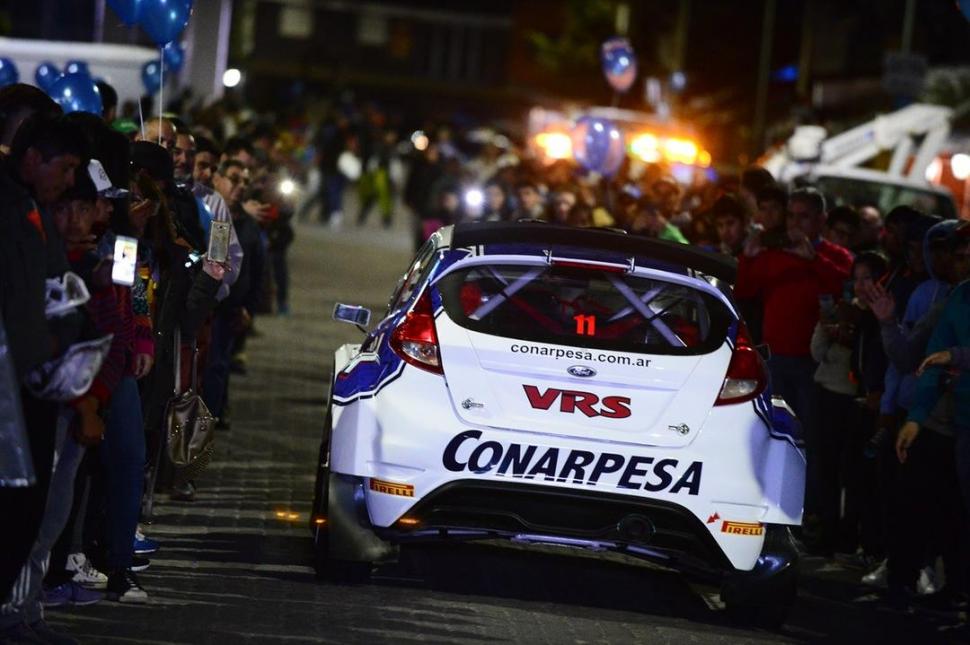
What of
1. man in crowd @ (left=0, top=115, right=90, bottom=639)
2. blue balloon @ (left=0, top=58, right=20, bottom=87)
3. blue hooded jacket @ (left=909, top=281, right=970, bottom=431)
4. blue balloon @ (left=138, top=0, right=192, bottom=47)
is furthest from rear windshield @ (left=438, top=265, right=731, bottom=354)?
blue balloon @ (left=0, top=58, right=20, bottom=87)

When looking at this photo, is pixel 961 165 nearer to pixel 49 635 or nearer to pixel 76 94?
pixel 76 94

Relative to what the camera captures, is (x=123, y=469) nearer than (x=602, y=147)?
Yes

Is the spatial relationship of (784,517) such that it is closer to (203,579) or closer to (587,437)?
(587,437)

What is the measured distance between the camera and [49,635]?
7309 millimetres

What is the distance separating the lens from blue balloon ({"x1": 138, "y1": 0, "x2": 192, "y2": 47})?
12203 mm

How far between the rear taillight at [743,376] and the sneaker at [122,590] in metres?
2.47

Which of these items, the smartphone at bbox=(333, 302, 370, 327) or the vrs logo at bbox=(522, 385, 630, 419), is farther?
the smartphone at bbox=(333, 302, 370, 327)

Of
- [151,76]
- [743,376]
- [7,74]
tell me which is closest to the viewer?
[743,376]

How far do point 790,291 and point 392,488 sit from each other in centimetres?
426

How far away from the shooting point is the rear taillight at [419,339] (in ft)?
28.2

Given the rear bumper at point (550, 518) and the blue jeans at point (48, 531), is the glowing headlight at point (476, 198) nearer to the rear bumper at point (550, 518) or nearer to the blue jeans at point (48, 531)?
the rear bumper at point (550, 518)

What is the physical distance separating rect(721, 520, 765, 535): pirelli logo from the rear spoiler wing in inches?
45.2

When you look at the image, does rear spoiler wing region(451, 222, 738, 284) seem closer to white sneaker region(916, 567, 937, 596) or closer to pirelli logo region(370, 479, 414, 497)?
pirelli logo region(370, 479, 414, 497)

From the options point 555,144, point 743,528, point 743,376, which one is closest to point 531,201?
point 743,376
